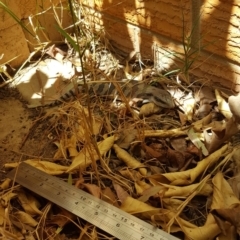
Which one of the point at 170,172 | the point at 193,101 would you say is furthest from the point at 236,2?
the point at 170,172

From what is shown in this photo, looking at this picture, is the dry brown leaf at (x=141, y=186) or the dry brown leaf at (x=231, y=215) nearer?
the dry brown leaf at (x=231, y=215)

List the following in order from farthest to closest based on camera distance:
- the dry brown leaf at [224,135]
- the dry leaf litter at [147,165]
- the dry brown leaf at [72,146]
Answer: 1. the dry brown leaf at [72,146]
2. the dry brown leaf at [224,135]
3. the dry leaf litter at [147,165]

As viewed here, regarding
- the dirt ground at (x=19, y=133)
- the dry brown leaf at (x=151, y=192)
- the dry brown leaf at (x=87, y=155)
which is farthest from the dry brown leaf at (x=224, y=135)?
the dirt ground at (x=19, y=133)

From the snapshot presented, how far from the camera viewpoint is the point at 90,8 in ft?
5.99

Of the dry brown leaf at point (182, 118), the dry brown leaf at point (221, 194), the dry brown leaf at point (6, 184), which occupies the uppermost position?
the dry brown leaf at point (6, 184)

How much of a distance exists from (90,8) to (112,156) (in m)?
0.89

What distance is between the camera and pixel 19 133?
1477 mm

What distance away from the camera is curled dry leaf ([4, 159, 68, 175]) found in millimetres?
1240

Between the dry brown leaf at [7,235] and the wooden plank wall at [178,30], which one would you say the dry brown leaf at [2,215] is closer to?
the dry brown leaf at [7,235]

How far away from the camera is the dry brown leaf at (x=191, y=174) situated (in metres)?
1.16

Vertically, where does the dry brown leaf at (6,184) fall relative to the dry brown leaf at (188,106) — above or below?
above

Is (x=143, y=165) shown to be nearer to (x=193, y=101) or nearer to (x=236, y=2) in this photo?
(x=193, y=101)

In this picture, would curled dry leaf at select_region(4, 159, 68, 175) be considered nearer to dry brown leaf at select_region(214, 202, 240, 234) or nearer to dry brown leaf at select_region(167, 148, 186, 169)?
dry brown leaf at select_region(167, 148, 186, 169)

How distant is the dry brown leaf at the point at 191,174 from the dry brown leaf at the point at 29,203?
1.43 feet
